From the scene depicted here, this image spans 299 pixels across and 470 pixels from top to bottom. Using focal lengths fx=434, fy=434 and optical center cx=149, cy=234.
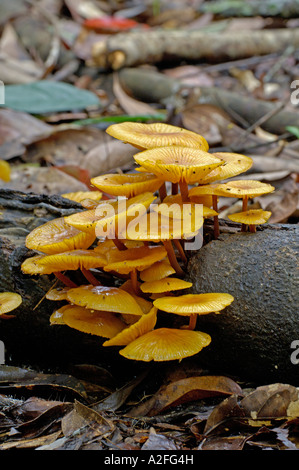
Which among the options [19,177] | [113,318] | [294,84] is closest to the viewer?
[113,318]

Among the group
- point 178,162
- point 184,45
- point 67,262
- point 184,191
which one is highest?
point 184,45

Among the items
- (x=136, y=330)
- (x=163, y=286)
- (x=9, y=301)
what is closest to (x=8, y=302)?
(x=9, y=301)

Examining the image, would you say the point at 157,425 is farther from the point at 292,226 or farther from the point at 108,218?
the point at 292,226

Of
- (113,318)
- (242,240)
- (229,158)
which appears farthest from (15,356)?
(229,158)

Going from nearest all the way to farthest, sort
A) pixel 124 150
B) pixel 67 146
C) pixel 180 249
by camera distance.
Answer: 1. pixel 180 249
2. pixel 124 150
3. pixel 67 146

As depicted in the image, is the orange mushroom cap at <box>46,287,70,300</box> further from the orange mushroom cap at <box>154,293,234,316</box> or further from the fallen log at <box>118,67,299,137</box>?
the fallen log at <box>118,67,299,137</box>

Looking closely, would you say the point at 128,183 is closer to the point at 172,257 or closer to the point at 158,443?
the point at 172,257

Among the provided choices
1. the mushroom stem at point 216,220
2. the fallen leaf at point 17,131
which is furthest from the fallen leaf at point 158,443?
the fallen leaf at point 17,131

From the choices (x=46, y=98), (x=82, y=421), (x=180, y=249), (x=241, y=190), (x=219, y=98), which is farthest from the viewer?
(x=219, y=98)
